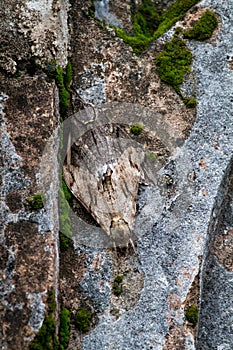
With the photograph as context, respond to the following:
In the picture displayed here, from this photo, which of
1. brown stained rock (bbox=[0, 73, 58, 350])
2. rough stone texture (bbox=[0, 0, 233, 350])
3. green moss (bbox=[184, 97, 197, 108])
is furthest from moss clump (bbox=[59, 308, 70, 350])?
green moss (bbox=[184, 97, 197, 108])

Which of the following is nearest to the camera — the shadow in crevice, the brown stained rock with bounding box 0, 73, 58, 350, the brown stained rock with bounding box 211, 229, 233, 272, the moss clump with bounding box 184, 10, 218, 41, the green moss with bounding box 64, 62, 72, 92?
the brown stained rock with bounding box 0, 73, 58, 350

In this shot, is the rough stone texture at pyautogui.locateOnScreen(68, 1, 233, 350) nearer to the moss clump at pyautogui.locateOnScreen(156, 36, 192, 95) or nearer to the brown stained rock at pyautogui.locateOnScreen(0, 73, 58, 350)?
the moss clump at pyautogui.locateOnScreen(156, 36, 192, 95)

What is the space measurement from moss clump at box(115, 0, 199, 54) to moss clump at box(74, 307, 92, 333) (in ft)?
23.8

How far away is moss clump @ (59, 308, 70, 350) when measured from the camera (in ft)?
44.7

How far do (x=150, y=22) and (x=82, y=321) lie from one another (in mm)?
9281

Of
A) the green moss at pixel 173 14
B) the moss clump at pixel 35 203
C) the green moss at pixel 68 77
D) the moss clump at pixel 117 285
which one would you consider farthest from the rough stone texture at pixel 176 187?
the moss clump at pixel 35 203

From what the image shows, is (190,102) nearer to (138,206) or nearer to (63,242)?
(138,206)

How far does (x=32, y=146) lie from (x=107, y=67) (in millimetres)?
3555

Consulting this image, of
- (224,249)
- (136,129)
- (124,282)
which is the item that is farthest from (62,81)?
(224,249)

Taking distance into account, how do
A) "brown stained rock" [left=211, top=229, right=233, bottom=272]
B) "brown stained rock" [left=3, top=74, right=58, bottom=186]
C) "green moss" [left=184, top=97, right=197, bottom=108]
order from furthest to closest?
"green moss" [left=184, top=97, right=197, bottom=108] < "brown stained rock" [left=211, top=229, right=233, bottom=272] < "brown stained rock" [left=3, top=74, right=58, bottom=186]

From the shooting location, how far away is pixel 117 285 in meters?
14.3

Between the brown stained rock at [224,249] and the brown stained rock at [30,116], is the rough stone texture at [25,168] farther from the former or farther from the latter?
the brown stained rock at [224,249]

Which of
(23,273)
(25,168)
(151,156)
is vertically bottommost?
(23,273)

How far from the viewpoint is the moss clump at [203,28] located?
17.0m
